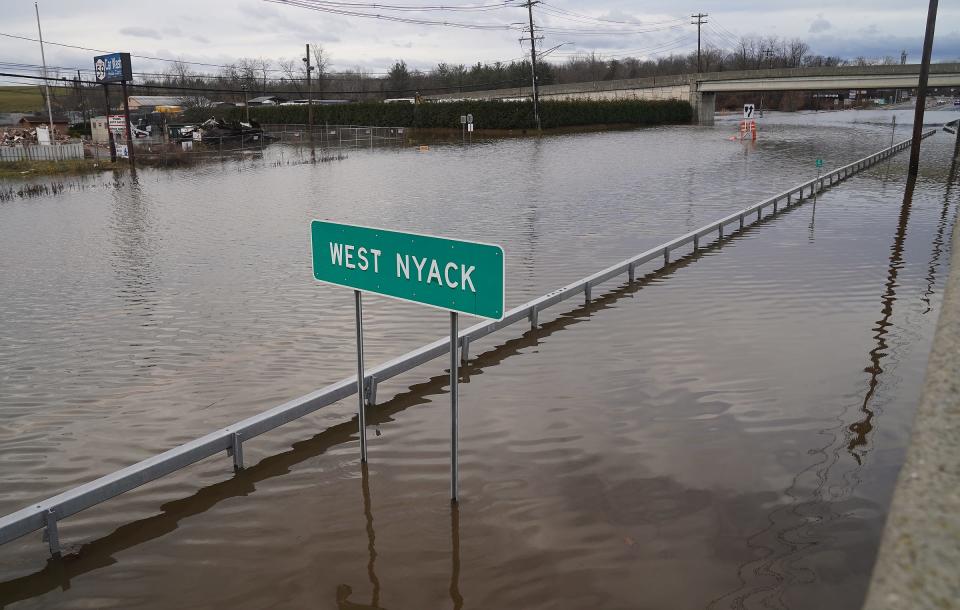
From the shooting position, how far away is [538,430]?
22.7 feet

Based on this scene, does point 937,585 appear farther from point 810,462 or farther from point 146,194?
point 146,194

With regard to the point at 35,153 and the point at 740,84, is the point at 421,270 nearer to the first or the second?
the point at 35,153

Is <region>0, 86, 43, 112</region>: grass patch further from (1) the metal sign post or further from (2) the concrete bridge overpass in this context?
(1) the metal sign post

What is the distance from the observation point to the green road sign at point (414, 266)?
4.70 meters

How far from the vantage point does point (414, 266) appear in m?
5.11

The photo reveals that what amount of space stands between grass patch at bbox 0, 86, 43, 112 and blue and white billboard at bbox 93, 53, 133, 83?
81677 mm

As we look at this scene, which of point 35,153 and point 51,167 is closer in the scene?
Answer: point 51,167

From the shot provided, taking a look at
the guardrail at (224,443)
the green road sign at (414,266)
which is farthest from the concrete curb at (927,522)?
the guardrail at (224,443)

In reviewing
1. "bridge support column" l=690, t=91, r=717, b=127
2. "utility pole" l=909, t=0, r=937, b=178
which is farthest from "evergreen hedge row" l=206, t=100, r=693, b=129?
"utility pole" l=909, t=0, r=937, b=178

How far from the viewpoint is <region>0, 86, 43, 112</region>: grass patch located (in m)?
119

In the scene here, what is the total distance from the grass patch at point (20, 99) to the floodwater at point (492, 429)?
394ft

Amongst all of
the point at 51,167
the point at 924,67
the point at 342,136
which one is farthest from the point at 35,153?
the point at 924,67

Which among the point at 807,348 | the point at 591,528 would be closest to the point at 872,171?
the point at 807,348

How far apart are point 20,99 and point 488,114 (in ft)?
343
